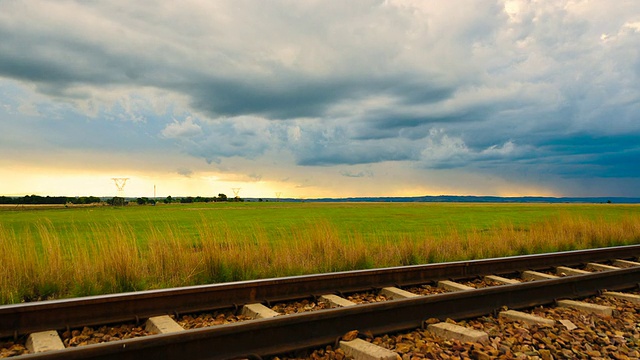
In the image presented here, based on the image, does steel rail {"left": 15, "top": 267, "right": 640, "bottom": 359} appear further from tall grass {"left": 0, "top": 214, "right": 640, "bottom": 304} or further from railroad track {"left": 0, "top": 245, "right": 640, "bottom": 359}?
tall grass {"left": 0, "top": 214, "right": 640, "bottom": 304}

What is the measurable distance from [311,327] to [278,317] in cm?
44

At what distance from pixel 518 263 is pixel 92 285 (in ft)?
27.4

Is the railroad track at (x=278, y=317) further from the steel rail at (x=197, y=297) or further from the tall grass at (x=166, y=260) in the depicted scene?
the tall grass at (x=166, y=260)

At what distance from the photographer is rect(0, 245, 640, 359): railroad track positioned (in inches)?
176

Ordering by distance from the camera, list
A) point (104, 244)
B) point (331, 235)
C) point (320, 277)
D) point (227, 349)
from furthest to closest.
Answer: point (331, 235), point (104, 244), point (320, 277), point (227, 349)

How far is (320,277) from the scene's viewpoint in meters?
7.34

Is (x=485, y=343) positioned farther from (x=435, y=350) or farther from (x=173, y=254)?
(x=173, y=254)

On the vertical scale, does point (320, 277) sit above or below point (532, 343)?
above

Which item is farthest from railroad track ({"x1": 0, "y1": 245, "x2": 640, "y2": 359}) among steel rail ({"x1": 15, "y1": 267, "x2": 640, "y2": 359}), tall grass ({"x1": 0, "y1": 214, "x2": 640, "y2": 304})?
tall grass ({"x1": 0, "y1": 214, "x2": 640, "y2": 304})

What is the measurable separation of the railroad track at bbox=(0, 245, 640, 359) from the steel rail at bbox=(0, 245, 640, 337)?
0.01 meters

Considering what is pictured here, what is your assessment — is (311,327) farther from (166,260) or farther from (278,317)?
(166,260)

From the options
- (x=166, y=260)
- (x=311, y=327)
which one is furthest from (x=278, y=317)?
(x=166, y=260)

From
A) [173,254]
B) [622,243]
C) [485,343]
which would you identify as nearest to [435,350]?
[485,343]

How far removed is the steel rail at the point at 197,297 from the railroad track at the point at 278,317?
1cm
